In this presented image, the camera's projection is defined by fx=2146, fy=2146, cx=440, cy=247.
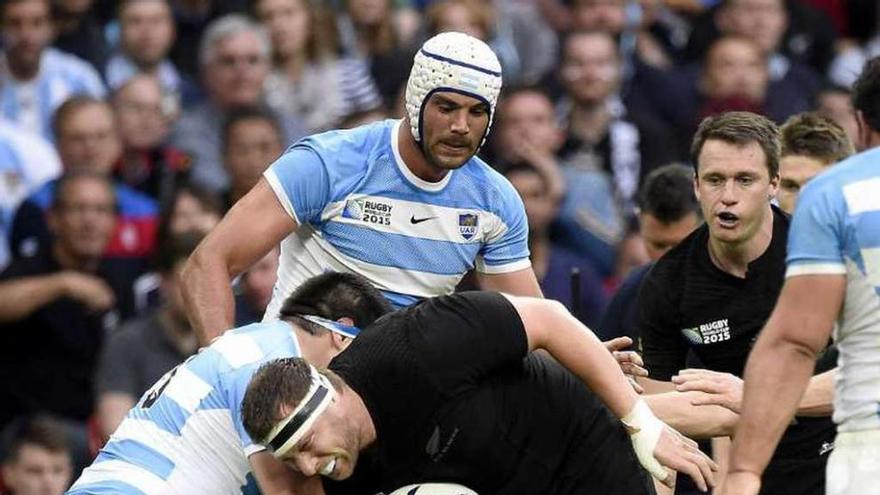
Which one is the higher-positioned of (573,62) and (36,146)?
(573,62)

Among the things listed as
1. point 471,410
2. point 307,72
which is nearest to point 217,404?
point 471,410

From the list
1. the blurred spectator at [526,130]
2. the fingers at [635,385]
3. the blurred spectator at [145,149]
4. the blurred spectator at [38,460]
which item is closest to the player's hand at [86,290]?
the blurred spectator at [38,460]

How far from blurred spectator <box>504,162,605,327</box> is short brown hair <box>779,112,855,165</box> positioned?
2.00 m

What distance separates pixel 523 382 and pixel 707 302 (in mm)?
1319

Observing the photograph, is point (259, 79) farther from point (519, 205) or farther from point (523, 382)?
point (523, 382)

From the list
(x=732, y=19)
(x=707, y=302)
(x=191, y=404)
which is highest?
(x=732, y=19)

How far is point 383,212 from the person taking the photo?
7977 millimetres

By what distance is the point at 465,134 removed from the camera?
779cm

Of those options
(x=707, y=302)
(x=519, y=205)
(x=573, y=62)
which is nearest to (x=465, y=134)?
(x=519, y=205)

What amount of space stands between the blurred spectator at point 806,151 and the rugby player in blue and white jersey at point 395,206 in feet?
4.00

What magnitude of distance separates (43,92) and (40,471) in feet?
10.4

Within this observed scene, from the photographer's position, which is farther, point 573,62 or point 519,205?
point 573,62

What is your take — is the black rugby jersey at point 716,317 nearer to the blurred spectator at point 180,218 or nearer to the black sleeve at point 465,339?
the black sleeve at point 465,339

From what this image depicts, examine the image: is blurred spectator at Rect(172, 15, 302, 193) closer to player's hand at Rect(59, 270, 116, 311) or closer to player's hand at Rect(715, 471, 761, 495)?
player's hand at Rect(59, 270, 116, 311)
